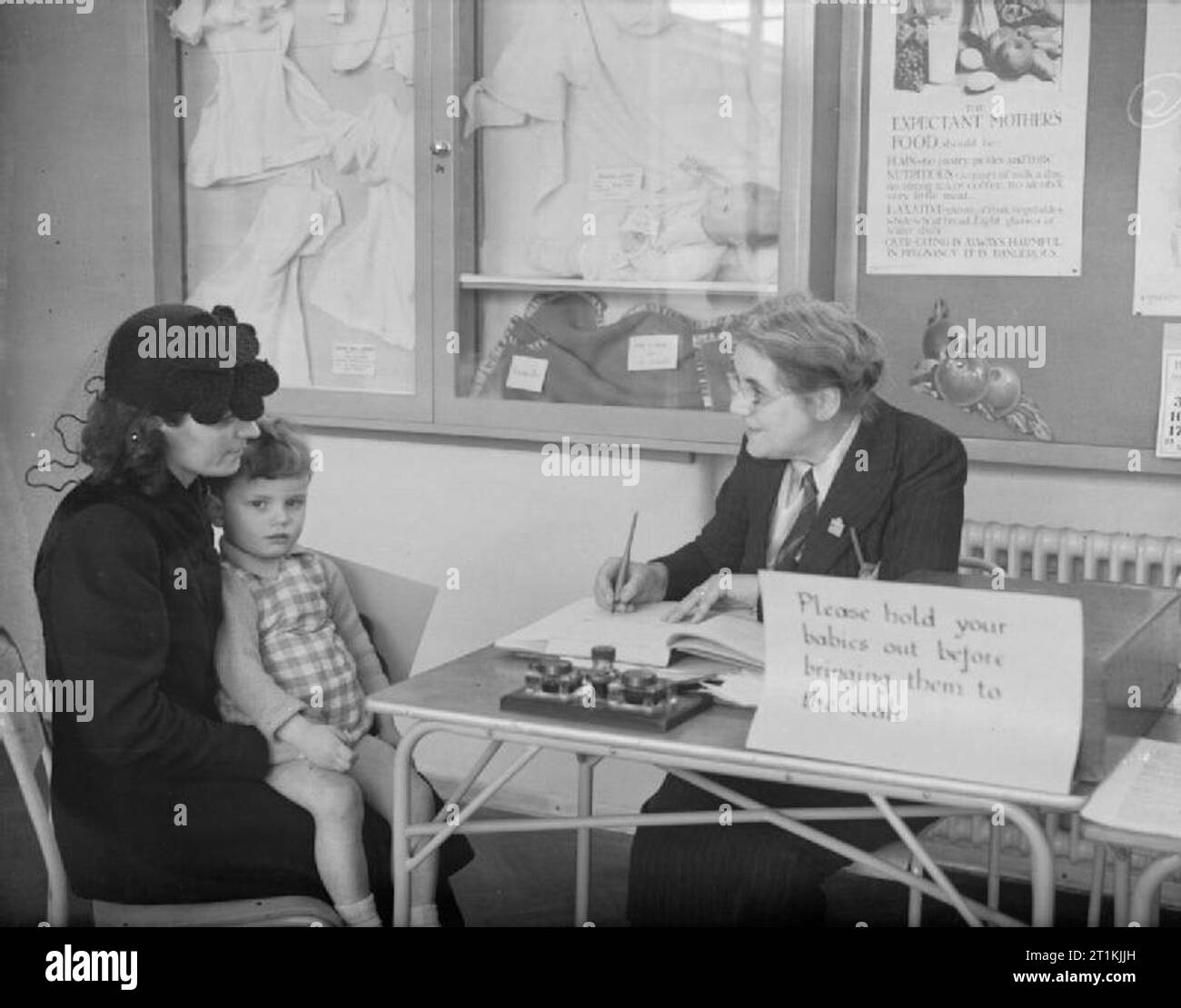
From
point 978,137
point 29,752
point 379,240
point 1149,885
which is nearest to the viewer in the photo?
point 1149,885

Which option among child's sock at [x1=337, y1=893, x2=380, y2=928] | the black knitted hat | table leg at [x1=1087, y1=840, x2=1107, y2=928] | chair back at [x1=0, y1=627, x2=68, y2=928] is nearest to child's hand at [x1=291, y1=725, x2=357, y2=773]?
child's sock at [x1=337, y1=893, x2=380, y2=928]

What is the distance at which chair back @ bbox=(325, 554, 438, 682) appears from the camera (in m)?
2.49

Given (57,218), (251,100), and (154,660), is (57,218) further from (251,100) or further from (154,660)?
(154,660)

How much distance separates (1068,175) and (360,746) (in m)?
1.58

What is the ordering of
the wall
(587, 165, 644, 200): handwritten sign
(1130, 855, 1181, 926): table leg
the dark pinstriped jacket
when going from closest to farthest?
(1130, 855, 1181, 926): table leg < the dark pinstriped jacket < (587, 165, 644, 200): handwritten sign < the wall

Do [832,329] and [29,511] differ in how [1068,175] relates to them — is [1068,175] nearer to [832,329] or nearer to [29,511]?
[832,329]

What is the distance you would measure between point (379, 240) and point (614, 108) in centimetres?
61

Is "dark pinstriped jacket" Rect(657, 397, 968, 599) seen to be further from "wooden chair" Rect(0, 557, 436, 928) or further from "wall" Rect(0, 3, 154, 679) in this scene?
"wall" Rect(0, 3, 154, 679)

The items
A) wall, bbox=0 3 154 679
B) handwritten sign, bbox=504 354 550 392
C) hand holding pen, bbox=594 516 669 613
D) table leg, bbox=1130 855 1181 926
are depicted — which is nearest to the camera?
table leg, bbox=1130 855 1181 926

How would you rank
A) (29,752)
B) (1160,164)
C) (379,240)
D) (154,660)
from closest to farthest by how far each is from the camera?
(29,752), (154,660), (1160,164), (379,240)

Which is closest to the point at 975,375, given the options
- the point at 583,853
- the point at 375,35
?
the point at 583,853

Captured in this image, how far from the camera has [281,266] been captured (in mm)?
3871

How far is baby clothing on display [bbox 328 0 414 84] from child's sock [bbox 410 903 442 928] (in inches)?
75.2

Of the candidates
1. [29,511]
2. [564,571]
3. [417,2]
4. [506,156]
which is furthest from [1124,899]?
[29,511]
